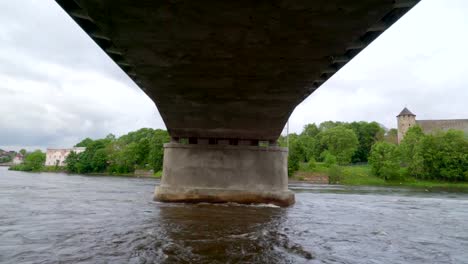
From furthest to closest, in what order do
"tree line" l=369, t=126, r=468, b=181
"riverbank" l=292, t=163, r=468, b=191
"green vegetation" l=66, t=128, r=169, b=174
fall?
"green vegetation" l=66, t=128, r=169, b=174 → "tree line" l=369, t=126, r=468, b=181 → "riverbank" l=292, t=163, r=468, b=191

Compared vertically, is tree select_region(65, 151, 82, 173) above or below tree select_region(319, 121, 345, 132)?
below

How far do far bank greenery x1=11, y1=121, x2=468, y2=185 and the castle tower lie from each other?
12.9 feet

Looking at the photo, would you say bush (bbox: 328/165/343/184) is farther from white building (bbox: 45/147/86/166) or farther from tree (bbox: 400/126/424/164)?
white building (bbox: 45/147/86/166)

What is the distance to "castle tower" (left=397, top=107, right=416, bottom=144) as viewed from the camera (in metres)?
104

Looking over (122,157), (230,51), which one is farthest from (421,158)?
(122,157)

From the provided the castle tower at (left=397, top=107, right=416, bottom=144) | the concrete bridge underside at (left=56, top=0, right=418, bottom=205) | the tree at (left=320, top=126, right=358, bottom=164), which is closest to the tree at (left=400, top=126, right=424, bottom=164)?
the tree at (left=320, top=126, right=358, bottom=164)

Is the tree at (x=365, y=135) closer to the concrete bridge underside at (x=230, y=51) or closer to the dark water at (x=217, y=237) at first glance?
the concrete bridge underside at (x=230, y=51)

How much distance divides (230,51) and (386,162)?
6286 cm

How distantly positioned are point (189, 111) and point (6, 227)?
827 cm

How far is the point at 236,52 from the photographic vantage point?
9070mm


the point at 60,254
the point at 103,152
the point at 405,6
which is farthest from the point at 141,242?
the point at 103,152

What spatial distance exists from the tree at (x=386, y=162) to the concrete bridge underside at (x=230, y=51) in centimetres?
5200

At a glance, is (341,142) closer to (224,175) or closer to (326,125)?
(326,125)

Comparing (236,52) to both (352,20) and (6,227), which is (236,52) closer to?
(352,20)
